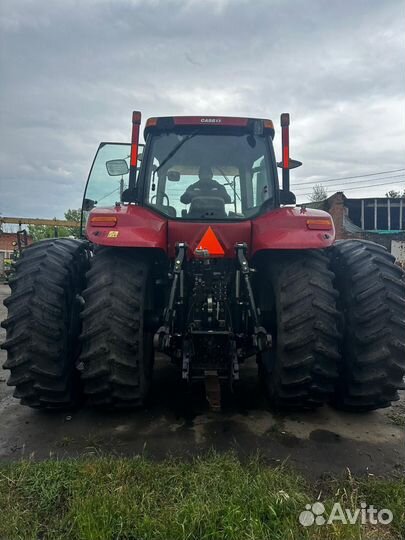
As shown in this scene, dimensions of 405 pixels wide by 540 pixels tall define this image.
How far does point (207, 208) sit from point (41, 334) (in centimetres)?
157

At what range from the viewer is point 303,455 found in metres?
2.51

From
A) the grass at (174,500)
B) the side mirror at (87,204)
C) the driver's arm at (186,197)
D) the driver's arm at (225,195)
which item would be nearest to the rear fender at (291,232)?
the driver's arm at (225,195)

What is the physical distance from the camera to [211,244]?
9.12ft

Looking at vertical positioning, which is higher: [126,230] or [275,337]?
[126,230]

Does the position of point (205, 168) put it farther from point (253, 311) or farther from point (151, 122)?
point (253, 311)

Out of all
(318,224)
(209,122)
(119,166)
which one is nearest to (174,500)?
(318,224)

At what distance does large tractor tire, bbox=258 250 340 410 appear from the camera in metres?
2.72

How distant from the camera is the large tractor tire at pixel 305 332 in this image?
272 cm

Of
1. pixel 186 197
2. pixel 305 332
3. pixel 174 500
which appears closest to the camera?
pixel 174 500

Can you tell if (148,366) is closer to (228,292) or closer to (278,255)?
(228,292)

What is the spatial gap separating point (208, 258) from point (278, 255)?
0.55 metres

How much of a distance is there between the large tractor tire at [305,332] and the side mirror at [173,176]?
119 cm

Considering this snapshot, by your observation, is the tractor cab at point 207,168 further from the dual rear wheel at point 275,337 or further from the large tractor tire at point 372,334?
the large tractor tire at point 372,334

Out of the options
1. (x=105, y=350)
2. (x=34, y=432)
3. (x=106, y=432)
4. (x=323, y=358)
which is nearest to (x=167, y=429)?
(x=106, y=432)
